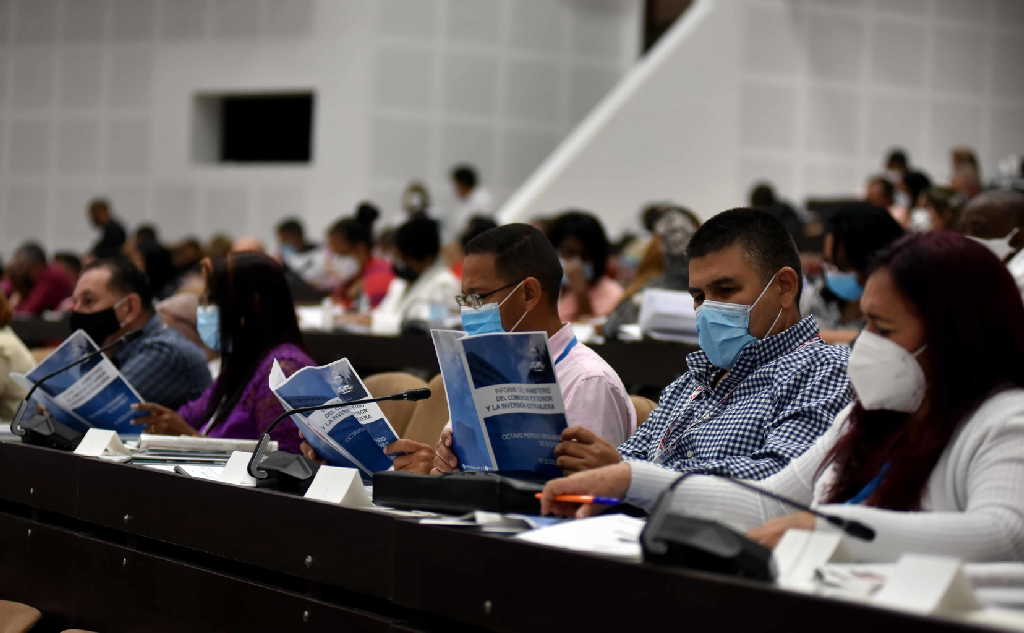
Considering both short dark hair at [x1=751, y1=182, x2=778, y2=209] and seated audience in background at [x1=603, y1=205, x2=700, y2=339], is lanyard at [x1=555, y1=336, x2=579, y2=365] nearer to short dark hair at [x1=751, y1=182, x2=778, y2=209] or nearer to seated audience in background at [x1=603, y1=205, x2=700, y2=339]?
seated audience in background at [x1=603, y1=205, x2=700, y2=339]

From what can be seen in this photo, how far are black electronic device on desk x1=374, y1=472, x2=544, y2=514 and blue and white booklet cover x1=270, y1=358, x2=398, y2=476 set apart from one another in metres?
0.50

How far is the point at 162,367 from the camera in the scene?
4461mm

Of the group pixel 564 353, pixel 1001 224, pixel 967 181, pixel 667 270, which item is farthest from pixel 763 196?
pixel 564 353

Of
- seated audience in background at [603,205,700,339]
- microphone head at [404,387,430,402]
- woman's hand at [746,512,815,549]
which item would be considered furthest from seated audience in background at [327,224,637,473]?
seated audience in background at [603,205,700,339]

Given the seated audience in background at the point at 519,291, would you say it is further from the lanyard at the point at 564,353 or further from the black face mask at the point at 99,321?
the black face mask at the point at 99,321

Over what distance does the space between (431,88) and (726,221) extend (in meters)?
11.1

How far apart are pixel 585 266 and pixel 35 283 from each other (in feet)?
17.0

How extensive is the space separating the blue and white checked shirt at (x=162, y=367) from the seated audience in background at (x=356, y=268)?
3.70 m

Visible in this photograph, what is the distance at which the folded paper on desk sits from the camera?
1.87 m

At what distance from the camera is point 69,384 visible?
382 cm

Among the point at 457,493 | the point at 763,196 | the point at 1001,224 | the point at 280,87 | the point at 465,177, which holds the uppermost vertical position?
the point at 280,87

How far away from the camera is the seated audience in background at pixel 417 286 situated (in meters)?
6.81

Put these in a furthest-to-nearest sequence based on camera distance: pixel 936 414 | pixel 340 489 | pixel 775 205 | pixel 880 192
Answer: pixel 775 205
pixel 880 192
pixel 340 489
pixel 936 414

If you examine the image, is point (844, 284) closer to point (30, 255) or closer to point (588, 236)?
point (588, 236)
